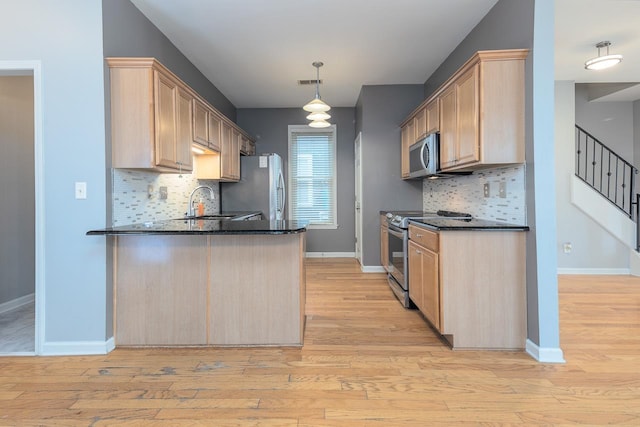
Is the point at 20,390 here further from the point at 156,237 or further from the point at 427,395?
the point at 427,395

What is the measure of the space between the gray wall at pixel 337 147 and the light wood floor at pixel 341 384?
329cm

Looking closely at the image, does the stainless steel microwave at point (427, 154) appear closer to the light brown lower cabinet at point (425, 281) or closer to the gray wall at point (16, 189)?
the light brown lower cabinet at point (425, 281)

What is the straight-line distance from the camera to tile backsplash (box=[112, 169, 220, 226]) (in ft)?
8.27

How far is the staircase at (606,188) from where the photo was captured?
14.7 feet

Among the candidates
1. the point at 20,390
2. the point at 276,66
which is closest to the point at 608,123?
the point at 276,66

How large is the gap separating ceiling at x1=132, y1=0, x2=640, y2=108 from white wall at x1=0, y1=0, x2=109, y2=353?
655mm

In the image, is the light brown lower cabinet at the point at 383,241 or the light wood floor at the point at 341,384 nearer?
the light wood floor at the point at 341,384

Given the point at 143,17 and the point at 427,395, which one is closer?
the point at 427,395

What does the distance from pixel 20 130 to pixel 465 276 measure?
454cm

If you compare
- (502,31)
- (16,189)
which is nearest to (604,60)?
(502,31)

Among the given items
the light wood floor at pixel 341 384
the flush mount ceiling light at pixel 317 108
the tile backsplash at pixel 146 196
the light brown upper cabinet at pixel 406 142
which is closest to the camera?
the light wood floor at pixel 341 384

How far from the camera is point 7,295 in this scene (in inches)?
129

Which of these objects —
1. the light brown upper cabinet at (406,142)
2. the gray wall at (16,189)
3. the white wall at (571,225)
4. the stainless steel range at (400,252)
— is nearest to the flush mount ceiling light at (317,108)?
the light brown upper cabinet at (406,142)

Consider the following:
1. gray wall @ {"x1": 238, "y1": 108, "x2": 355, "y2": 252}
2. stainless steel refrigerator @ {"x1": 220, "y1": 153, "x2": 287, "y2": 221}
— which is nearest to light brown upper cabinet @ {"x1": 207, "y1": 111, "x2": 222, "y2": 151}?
stainless steel refrigerator @ {"x1": 220, "y1": 153, "x2": 287, "y2": 221}
